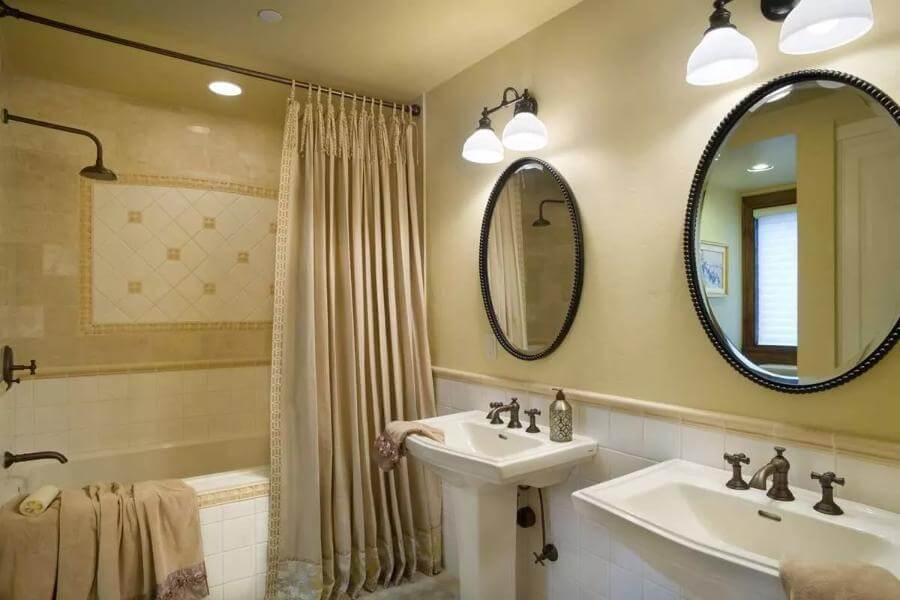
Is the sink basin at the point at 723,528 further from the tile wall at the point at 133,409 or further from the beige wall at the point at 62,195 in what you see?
the beige wall at the point at 62,195

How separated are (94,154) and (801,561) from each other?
353 cm

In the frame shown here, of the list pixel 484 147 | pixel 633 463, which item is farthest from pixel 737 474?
pixel 484 147

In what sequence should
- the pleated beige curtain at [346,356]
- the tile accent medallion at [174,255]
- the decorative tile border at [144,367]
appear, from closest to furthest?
the pleated beige curtain at [346,356] < the decorative tile border at [144,367] < the tile accent medallion at [174,255]

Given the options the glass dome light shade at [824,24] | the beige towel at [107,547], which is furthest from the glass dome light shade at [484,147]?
the beige towel at [107,547]

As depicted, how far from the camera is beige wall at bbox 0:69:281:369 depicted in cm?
272

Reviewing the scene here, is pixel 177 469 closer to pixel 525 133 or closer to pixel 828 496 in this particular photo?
pixel 525 133

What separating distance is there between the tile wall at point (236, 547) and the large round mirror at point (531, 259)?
136cm

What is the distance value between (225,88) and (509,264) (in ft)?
5.91

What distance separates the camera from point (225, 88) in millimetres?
2787

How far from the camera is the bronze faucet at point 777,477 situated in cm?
133

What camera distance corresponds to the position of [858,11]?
3.71 ft

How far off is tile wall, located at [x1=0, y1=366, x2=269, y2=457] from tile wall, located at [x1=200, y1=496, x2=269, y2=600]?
109 cm

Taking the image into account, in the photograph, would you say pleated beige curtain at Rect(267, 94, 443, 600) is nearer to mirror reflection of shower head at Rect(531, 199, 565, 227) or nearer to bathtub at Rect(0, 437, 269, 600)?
bathtub at Rect(0, 437, 269, 600)

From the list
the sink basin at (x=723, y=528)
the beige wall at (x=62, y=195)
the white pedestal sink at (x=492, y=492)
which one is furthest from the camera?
the beige wall at (x=62, y=195)
